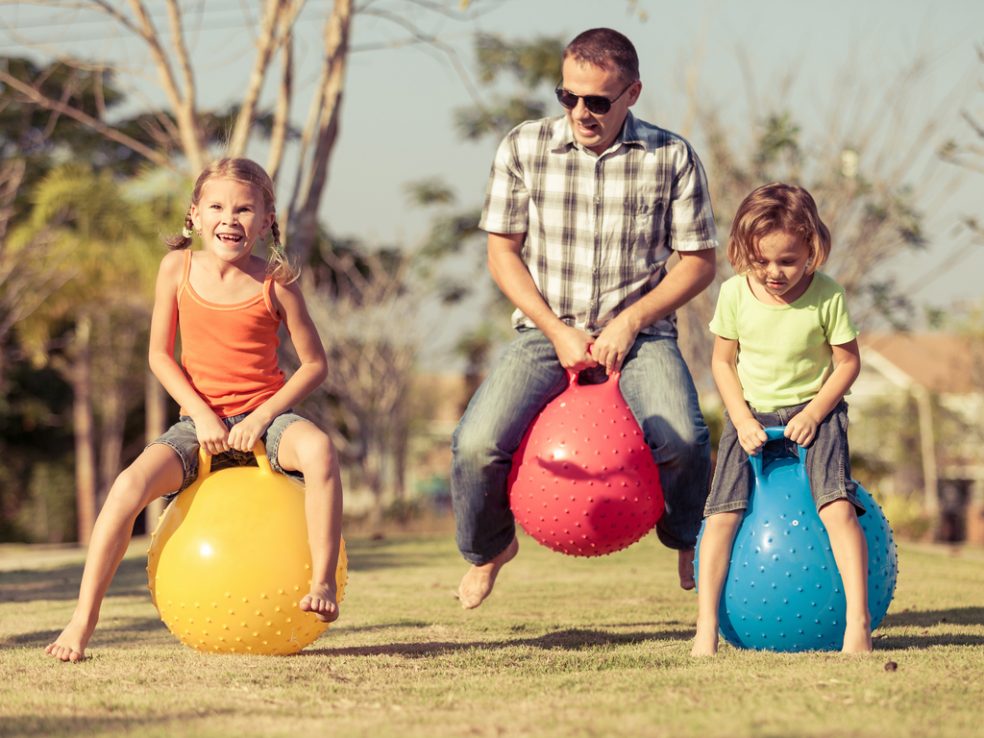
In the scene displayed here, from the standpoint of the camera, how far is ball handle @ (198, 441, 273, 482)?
17.7 feet

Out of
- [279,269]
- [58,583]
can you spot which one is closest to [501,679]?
[279,269]

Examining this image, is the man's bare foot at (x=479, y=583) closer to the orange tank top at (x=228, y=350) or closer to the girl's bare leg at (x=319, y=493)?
the girl's bare leg at (x=319, y=493)

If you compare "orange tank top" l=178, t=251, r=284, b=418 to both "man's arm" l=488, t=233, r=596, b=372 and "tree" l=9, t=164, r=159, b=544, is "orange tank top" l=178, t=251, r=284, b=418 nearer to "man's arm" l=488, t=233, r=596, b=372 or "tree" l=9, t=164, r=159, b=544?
"man's arm" l=488, t=233, r=596, b=372

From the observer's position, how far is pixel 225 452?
554 centimetres

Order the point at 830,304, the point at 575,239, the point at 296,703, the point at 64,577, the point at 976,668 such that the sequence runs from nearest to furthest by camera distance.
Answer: the point at 296,703 → the point at 976,668 → the point at 830,304 → the point at 575,239 → the point at 64,577

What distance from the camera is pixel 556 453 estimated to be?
563 cm

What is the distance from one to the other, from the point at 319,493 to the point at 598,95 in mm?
2054

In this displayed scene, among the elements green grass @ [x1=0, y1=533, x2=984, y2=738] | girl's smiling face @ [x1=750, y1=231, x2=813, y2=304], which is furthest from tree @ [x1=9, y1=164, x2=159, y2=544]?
girl's smiling face @ [x1=750, y1=231, x2=813, y2=304]

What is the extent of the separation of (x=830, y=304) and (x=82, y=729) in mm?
3321

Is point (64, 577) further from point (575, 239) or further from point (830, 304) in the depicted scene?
point (830, 304)

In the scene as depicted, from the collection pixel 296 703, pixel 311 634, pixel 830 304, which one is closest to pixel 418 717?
pixel 296 703

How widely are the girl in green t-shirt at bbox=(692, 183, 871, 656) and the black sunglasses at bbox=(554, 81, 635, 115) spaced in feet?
2.39

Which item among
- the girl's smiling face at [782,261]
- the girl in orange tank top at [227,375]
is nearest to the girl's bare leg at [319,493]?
the girl in orange tank top at [227,375]

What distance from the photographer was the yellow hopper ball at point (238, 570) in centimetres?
515
